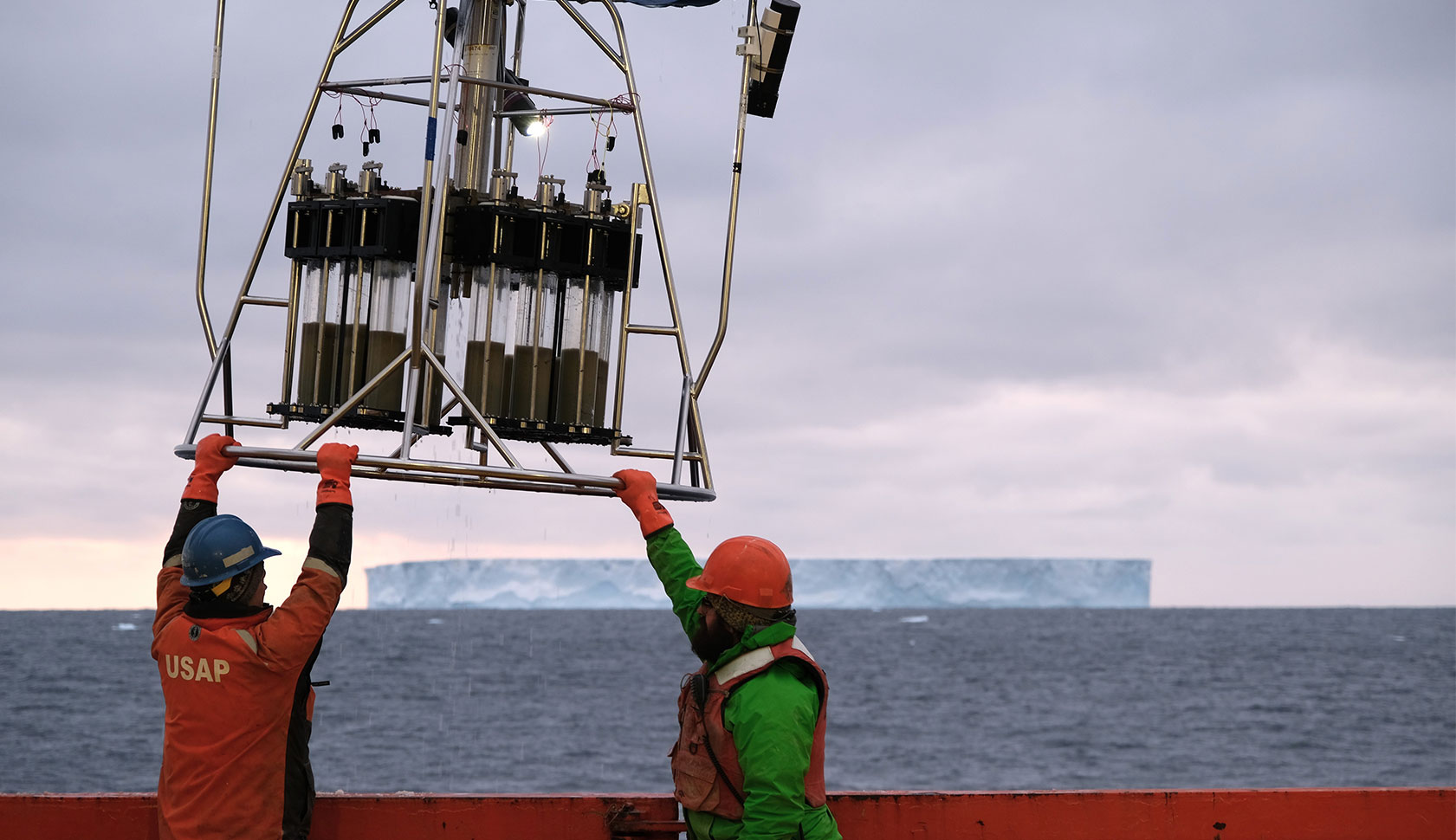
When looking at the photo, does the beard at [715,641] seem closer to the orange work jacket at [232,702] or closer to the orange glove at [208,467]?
the orange work jacket at [232,702]

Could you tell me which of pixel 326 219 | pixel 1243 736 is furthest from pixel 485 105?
pixel 1243 736

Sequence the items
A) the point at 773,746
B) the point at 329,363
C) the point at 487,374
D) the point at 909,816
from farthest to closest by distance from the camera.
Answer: the point at 909,816 → the point at 329,363 → the point at 487,374 → the point at 773,746

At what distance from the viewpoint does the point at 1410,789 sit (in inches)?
237

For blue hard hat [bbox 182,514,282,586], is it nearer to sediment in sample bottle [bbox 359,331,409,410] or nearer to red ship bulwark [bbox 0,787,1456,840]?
sediment in sample bottle [bbox 359,331,409,410]

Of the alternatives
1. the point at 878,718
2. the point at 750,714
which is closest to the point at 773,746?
the point at 750,714

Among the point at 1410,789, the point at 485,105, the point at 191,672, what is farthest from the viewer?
the point at 1410,789

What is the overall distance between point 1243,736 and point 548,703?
86.8 ft

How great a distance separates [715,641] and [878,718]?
5001 cm

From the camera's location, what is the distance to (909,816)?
5742mm

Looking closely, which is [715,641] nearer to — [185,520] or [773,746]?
[773,746]

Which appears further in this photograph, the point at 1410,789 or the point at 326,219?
the point at 1410,789

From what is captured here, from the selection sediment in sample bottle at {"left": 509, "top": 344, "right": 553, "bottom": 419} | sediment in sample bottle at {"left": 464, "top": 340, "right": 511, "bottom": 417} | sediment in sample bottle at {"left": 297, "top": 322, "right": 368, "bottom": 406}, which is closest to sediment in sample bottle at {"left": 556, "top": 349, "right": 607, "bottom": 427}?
sediment in sample bottle at {"left": 509, "top": 344, "right": 553, "bottom": 419}

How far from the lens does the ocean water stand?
38469 mm

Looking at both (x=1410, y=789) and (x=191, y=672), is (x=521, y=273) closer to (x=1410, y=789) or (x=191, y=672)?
(x=191, y=672)
